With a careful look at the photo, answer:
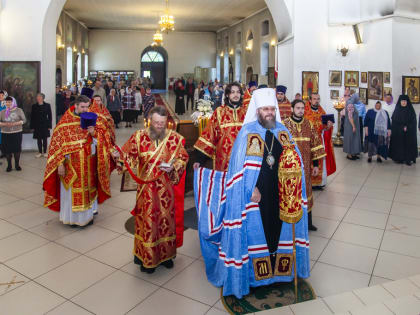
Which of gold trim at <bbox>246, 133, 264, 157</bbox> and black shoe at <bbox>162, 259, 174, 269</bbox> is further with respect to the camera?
black shoe at <bbox>162, 259, 174, 269</bbox>

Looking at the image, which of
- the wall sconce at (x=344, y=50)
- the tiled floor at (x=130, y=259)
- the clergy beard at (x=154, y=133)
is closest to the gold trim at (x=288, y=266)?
the tiled floor at (x=130, y=259)

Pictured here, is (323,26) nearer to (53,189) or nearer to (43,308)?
(53,189)

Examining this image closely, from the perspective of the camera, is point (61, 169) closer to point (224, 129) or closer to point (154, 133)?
point (154, 133)

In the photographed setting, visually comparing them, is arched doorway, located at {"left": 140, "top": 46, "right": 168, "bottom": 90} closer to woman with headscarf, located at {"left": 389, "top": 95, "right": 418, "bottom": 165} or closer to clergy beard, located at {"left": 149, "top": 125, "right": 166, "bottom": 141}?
woman with headscarf, located at {"left": 389, "top": 95, "right": 418, "bottom": 165}

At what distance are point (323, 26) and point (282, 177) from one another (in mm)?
10399

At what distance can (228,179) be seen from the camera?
3.69m

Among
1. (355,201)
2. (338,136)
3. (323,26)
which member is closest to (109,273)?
(355,201)

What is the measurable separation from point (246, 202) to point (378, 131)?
24.9 feet

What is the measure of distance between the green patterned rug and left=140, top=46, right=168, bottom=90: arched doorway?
31.0 meters

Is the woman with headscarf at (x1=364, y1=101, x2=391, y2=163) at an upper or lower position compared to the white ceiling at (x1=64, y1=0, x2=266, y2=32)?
lower

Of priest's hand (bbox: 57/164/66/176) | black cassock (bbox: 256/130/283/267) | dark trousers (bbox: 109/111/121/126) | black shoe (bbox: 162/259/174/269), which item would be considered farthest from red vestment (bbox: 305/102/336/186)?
dark trousers (bbox: 109/111/121/126)

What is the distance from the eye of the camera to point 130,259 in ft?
15.2

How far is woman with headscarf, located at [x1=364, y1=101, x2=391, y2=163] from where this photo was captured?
10086 millimetres

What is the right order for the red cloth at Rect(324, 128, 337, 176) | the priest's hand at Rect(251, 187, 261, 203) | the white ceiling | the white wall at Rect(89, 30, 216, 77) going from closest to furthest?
the priest's hand at Rect(251, 187, 261, 203) < the red cloth at Rect(324, 128, 337, 176) < the white ceiling < the white wall at Rect(89, 30, 216, 77)
